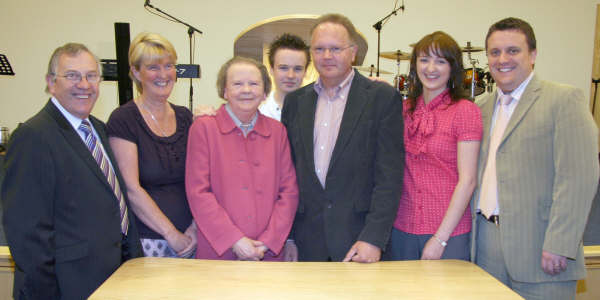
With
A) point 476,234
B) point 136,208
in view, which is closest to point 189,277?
point 136,208

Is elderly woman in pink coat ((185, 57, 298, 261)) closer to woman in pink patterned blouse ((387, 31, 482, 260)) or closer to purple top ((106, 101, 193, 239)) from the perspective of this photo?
purple top ((106, 101, 193, 239))

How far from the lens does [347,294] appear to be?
3.81ft

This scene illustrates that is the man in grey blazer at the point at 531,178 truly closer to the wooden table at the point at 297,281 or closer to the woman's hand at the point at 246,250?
the wooden table at the point at 297,281

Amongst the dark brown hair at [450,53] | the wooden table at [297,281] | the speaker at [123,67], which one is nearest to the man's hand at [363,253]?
the wooden table at [297,281]

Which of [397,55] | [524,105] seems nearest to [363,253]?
[524,105]

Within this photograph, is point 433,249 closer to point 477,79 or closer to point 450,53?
point 450,53

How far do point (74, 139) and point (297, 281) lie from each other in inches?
38.6

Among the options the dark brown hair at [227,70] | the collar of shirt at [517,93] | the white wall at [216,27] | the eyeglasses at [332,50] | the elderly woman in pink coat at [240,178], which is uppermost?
the white wall at [216,27]

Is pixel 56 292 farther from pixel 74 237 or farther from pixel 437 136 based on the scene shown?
pixel 437 136

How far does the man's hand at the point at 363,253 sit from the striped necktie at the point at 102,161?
94 centimetres

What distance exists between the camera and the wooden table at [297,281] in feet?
3.78

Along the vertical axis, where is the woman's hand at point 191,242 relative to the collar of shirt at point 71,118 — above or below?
below

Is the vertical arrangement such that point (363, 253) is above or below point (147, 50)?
below

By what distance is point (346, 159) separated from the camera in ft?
5.46
